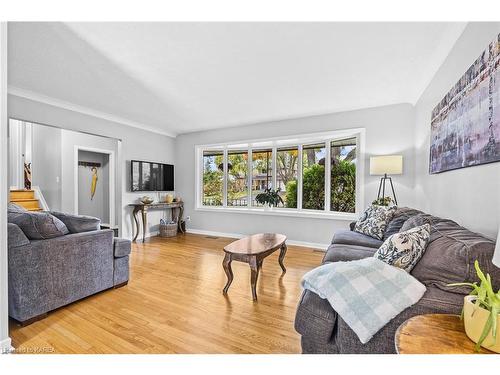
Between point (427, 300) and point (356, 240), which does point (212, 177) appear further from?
point (427, 300)

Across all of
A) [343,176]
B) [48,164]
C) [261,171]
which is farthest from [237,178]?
[48,164]

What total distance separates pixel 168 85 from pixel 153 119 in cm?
A: 171

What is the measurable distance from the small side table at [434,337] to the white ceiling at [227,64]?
2.01m

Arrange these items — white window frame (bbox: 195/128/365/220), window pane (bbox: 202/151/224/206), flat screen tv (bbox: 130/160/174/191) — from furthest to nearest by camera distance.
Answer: window pane (bbox: 202/151/224/206) < flat screen tv (bbox: 130/160/174/191) < white window frame (bbox: 195/128/365/220)

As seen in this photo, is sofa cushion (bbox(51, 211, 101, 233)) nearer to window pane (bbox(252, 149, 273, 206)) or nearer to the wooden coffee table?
the wooden coffee table

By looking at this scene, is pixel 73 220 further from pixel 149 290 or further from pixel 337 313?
pixel 337 313

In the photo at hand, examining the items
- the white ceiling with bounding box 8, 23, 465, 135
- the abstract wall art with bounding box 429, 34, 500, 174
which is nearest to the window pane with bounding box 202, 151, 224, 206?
the white ceiling with bounding box 8, 23, 465, 135

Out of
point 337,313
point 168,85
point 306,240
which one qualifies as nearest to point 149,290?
point 337,313

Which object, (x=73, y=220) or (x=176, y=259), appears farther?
(x=176, y=259)

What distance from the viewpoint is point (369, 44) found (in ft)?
6.89

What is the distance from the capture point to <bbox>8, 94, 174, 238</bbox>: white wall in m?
3.28

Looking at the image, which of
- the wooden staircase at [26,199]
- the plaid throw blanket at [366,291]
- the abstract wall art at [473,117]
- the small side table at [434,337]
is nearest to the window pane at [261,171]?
the abstract wall art at [473,117]

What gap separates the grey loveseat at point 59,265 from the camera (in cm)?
180

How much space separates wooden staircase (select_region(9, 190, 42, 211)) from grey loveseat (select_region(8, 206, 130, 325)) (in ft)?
7.19
